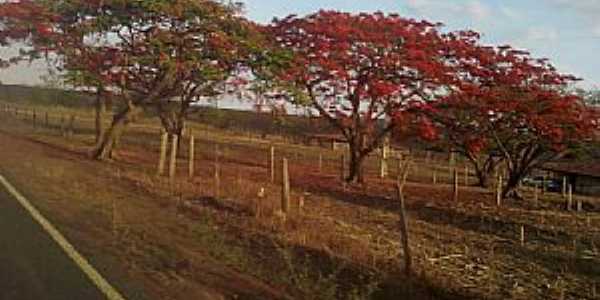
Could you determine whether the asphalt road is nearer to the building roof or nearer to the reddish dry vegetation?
the reddish dry vegetation

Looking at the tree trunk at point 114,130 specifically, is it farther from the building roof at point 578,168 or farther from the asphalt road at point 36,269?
the building roof at point 578,168

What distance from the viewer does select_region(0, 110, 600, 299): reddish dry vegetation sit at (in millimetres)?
9516

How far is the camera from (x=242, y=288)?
29.0ft

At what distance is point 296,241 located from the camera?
41.0 feet

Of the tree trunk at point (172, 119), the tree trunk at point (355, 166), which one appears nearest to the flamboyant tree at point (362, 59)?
the tree trunk at point (355, 166)

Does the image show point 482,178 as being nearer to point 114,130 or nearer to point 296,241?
point 114,130

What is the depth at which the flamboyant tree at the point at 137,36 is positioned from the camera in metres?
28.9

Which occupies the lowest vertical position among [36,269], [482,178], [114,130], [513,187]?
[482,178]

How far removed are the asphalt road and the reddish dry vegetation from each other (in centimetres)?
53

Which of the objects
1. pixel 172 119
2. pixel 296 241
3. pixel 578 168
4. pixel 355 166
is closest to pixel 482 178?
pixel 355 166

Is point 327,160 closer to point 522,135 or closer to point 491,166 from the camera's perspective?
point 491,166

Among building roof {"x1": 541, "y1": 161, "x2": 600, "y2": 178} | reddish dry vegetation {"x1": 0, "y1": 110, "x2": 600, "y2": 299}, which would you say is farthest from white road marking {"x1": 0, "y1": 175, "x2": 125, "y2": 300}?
building roof {"x1": 541, "y1": 161, "x2": 600, "y2": 178}

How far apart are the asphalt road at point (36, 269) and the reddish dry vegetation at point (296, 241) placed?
526 mm

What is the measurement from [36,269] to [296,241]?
4.45m
